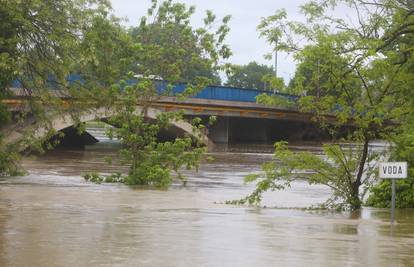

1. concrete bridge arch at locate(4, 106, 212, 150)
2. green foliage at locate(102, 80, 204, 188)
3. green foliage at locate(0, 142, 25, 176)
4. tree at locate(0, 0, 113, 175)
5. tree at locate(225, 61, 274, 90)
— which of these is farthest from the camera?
tree at locate(225, 61, 274, 90)

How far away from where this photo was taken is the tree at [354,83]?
14.4 metres

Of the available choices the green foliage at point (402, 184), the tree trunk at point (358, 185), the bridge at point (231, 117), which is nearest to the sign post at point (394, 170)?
the green foliage at point (402, 184)

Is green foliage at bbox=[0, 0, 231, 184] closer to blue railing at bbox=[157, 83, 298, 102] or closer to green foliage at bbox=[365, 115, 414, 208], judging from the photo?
green foliage at bbox=[365, 115, 414, 208]

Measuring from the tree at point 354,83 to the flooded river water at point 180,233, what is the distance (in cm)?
94

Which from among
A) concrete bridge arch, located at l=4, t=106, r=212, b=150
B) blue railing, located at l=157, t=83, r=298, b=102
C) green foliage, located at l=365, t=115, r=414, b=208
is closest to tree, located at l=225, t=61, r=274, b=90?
blue railing, located at l=157, t=83, r=298, b=102

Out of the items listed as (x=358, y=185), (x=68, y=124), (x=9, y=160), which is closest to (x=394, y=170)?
(x=358, y=185)

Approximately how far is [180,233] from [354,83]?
6.08 metres

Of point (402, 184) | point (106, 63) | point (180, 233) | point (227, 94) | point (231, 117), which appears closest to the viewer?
point (180, 233)

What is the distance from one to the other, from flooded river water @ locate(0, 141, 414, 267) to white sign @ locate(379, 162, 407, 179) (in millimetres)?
825

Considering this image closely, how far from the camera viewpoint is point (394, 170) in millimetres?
12242

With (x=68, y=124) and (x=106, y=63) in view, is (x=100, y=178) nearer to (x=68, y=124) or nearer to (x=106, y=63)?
(x=106, y=63)

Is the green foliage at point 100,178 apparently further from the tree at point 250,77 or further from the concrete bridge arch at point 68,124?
the tree at point 250,77

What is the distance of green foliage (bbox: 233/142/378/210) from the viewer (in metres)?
15.6

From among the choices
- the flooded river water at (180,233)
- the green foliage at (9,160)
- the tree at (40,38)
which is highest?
the tree at (40,38)
